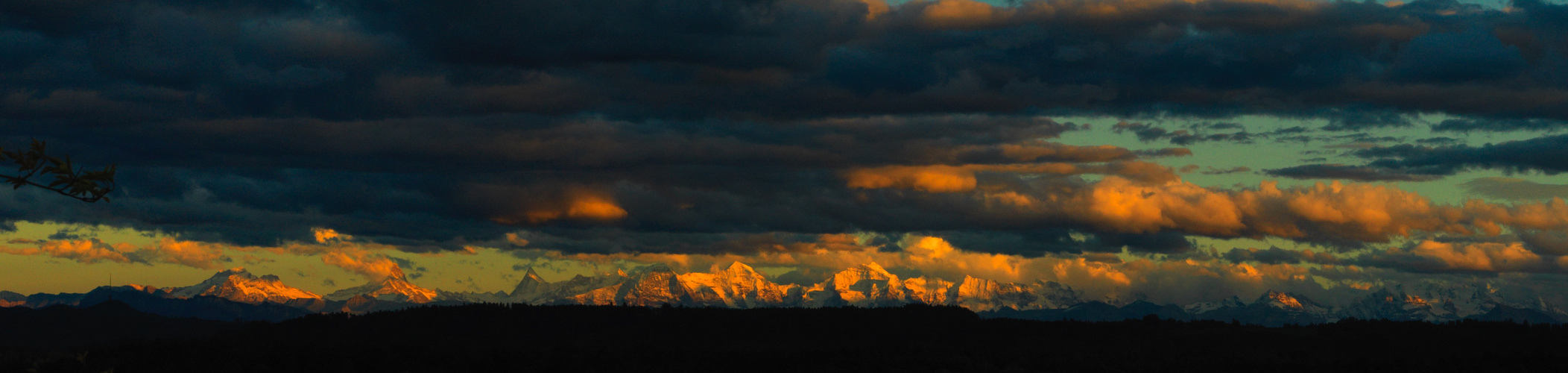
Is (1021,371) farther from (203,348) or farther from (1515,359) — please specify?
(203,348)

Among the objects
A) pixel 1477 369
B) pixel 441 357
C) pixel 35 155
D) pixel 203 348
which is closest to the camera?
pixel 35 155

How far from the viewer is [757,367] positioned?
540ft

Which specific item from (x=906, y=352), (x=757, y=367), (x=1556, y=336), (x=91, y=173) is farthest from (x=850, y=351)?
(x=91, y=173)

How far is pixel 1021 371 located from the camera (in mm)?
157125

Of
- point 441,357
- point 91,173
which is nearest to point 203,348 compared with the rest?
point 441,357

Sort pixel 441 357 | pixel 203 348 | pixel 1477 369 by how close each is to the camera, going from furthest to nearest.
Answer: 1. pixel 203 348
2. pixel 441 357
3. pixel 1477 369

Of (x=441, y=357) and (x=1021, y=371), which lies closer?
(x=1021, y=371)

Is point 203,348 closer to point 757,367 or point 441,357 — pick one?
point 441,357

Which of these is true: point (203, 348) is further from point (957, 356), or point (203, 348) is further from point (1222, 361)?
point (1222, 361)

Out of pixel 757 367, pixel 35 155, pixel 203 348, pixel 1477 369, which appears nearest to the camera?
pixel 35 155

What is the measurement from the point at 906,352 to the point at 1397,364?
6067 cm

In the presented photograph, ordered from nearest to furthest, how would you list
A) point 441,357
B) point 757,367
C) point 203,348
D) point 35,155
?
point 35,155 → point 757,367 → point 441,357 → point 203,348

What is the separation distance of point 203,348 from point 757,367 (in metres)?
81.3

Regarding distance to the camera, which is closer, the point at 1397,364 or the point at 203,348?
the point at 1397,364
